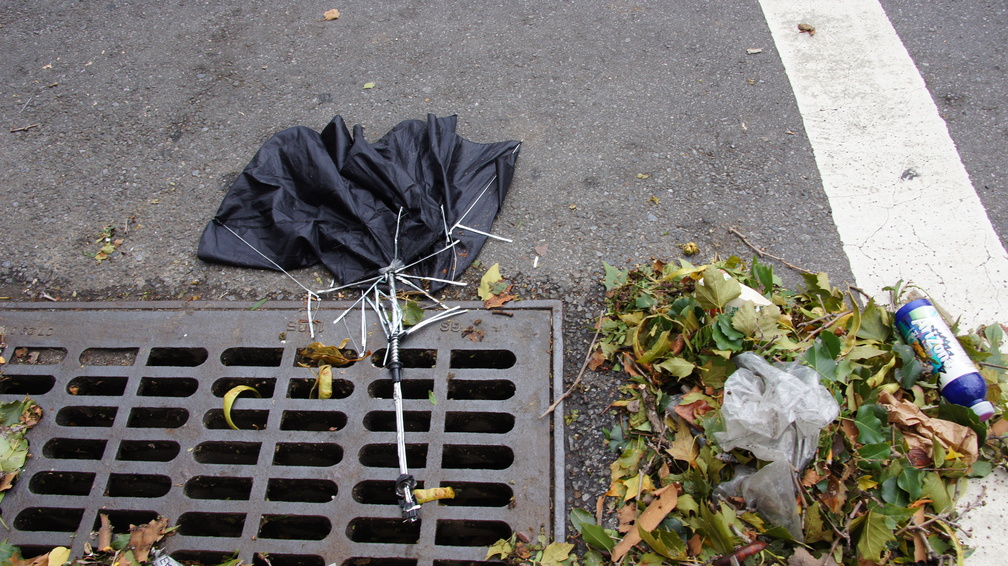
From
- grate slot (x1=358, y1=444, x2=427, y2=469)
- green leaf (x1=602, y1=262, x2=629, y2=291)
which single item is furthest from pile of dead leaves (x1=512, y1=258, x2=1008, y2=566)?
grate slot (x1=358, y1=444, x2=427, y2=469)

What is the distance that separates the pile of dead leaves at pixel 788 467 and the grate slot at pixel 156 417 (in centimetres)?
134

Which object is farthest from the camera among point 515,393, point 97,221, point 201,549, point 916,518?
point 97,221

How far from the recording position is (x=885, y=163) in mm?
2363

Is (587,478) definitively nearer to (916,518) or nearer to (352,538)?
(352,538)

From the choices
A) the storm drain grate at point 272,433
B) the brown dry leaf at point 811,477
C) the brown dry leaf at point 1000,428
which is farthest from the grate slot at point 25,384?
the brown dry leaf at point 1000,428

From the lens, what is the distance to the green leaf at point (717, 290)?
1.83 meters

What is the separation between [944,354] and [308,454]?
1957 mm

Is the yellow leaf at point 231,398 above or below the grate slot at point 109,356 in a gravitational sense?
above

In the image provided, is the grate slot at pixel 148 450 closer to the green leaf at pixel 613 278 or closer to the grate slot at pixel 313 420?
the grate slot at pixel 313 420

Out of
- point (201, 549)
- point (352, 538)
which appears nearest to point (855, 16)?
point (352, 538)

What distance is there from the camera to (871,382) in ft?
5.72

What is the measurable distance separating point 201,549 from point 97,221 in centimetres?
141

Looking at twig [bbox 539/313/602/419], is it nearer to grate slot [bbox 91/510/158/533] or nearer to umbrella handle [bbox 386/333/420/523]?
umbrella handle [bbox 386/333/420/523]

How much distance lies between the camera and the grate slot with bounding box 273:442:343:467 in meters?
1.95
